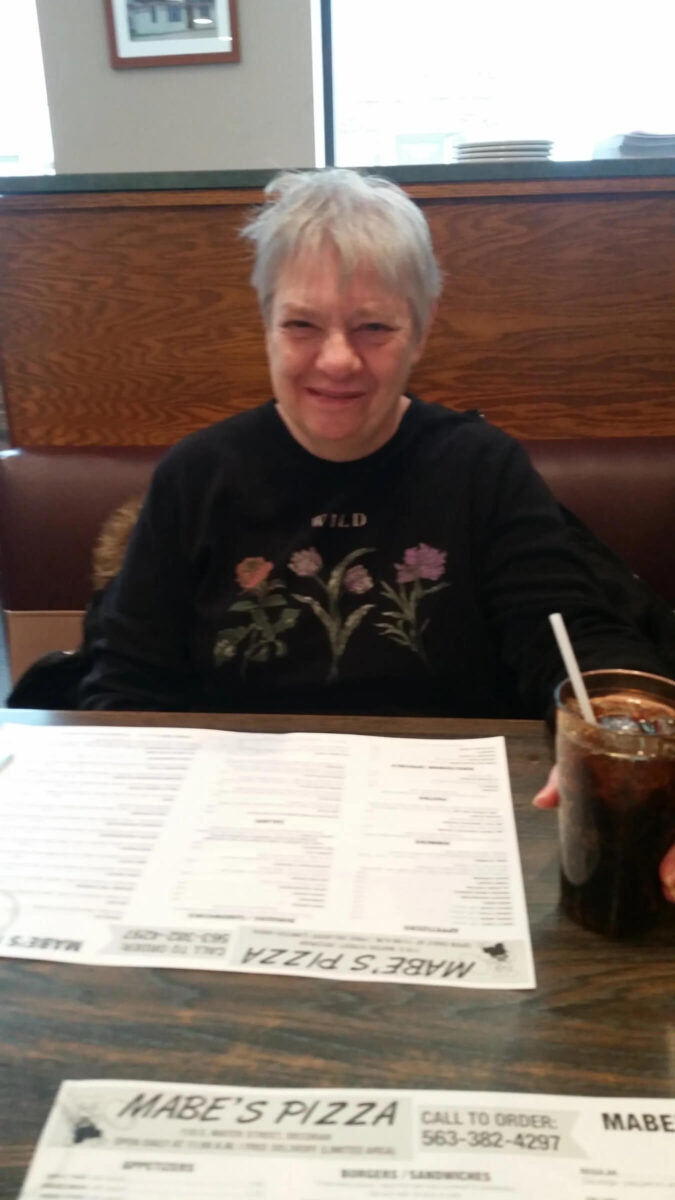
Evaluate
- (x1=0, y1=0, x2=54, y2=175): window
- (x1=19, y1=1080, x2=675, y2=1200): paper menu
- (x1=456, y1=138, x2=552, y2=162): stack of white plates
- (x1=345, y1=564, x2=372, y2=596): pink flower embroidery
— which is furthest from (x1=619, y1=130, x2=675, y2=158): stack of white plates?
(x1=0, y1=0, x2=54, y2=175): window

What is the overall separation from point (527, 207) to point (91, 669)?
1.17 metres

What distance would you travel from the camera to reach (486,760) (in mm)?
814

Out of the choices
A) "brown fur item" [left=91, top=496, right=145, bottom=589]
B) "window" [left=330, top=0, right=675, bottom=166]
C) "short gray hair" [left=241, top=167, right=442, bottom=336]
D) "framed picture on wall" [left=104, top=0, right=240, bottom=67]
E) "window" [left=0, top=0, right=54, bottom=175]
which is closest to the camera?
"short gray hair" [left=241, top=167, right=442, bottom=336]

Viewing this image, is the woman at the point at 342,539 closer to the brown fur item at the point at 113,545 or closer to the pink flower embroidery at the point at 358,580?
the pink flower embroidery at the point at 358,580

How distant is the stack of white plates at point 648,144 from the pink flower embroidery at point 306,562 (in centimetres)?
123

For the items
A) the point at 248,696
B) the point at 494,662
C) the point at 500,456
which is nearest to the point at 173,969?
the point at 248,696

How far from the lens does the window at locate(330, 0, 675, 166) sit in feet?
9.27

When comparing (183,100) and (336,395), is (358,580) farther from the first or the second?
(183,100)

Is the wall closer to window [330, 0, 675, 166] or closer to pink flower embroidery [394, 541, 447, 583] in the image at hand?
window [330, 0, 675, 166]

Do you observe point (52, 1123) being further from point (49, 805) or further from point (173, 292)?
point (173, 292)

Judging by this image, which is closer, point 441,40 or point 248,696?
point 248,696

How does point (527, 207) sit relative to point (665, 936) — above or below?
above

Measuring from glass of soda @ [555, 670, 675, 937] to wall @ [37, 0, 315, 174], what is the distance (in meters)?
2.53

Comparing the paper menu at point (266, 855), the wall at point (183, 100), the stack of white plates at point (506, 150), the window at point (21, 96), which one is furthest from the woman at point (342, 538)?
the window at point (21, 96)
